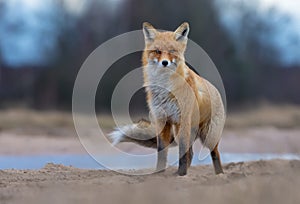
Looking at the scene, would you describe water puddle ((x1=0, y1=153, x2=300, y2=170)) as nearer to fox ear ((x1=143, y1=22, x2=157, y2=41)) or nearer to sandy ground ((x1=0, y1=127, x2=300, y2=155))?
sandy ground ((x1=0, y1=127, x2=300, y2=155))

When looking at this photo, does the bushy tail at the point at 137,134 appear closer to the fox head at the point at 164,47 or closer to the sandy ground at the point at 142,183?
the sandy ground at the point at 142,183

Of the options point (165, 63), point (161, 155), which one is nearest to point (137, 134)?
point (161, 155)

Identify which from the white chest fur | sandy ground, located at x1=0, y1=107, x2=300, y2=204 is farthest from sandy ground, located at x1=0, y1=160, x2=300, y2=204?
the white chest fur

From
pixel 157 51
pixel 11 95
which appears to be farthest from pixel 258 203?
pixel 11 95

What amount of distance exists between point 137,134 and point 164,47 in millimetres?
2095

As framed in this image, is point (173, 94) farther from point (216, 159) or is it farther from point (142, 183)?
point (142, 183)

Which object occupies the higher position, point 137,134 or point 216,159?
point 137,134

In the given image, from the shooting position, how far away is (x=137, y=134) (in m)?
11.8

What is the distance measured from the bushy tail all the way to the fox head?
151 cm

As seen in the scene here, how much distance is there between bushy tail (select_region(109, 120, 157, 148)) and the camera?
1173 cm

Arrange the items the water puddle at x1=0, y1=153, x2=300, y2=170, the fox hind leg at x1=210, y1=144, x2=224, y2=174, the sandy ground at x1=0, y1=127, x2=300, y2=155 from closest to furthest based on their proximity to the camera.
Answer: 1. the fox hind leg at x1=210, y1=144, x2=224, y2=174
2. the water puddle at x1=0, y1=153, x2=300, y2=170
3. the sandy ground at x1=0, y1=127, x2=300, y2=155

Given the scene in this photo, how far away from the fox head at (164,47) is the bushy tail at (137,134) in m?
1.51

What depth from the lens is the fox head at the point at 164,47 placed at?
34.1 ft

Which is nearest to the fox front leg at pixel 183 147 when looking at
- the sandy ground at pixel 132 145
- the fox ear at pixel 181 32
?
the fox ear at pixel 181 32
